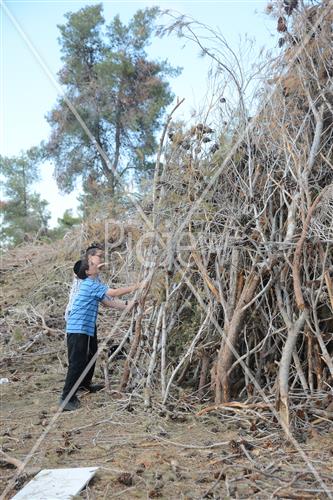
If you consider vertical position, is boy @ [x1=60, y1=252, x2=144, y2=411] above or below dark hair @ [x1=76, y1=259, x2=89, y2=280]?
below

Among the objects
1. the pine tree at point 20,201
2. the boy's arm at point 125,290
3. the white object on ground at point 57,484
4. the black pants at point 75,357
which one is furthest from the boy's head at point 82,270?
the pine tree at point 20,201

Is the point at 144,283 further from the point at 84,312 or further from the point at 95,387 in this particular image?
the point at 95,387

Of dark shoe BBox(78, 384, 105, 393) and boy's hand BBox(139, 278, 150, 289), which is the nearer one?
boy's hand BBox(139, 278, 150, 289)

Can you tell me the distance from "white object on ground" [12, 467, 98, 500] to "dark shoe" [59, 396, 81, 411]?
1447 millimetres

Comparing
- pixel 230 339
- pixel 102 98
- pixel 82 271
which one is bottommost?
pixel 230 339

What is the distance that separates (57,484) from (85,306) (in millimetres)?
2214

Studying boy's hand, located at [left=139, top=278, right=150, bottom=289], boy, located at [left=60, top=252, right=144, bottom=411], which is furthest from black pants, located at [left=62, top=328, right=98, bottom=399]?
boy's hand, located at [left=139, top=278, right=150, bottom=289]

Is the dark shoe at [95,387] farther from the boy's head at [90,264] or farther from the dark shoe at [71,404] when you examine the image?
the boy's head at [90,264]

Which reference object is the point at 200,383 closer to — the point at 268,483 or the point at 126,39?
the point at 268,483

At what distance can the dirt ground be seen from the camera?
3.06 metres

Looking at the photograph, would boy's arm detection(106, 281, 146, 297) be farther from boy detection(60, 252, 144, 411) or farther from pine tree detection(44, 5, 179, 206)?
pine tree detection(44, 5, 179, 206)

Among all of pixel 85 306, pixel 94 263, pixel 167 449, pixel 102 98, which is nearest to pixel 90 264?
pixel 94 263

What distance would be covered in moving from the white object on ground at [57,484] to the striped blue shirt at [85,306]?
1.90 meters

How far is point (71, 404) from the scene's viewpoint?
16.1 feet
